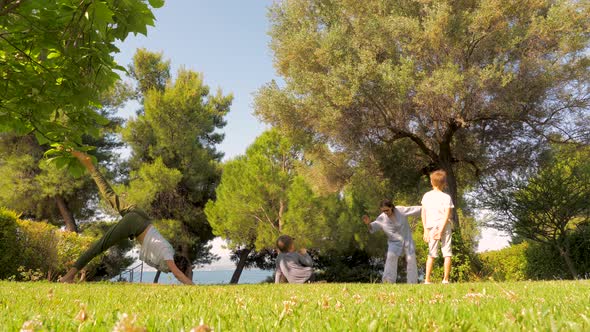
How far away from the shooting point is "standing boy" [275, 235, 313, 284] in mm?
9977

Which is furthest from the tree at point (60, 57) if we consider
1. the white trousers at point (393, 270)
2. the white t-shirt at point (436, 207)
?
the white trousers at point (393, 270)

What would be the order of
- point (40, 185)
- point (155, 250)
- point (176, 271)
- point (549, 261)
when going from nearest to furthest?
point (176, 271), point (155, 250), point (549, 261), point (40, 185)

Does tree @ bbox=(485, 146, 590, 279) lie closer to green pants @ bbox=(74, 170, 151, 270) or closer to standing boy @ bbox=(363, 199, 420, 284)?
standing boy @ bbox=(363, 199, 420, 284)

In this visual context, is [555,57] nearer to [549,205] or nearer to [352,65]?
[549,205]

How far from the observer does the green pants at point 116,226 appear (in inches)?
313

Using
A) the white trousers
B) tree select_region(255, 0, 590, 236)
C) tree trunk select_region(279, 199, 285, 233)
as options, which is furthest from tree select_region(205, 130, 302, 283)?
the white trousers

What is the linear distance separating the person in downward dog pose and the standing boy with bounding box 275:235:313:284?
2583mm

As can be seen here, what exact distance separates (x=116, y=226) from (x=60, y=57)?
4698 mm

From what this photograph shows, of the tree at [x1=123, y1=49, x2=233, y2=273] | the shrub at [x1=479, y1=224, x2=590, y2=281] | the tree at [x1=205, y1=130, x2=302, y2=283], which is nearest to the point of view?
the shrub at [x1=479, y1=224, x2=590, y2=281]

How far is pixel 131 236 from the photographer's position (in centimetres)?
841

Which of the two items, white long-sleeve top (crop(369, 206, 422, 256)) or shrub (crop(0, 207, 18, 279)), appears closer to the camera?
white long-sleeve top (crop(369, 206, 422, 256))

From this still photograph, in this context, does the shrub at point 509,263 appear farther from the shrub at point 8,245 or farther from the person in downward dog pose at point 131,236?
the shrub at point 8,245

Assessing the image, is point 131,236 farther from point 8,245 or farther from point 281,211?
point 281,211

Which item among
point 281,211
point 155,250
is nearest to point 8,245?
point 155,250
